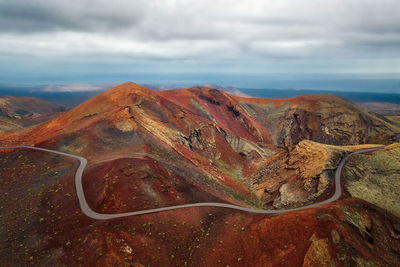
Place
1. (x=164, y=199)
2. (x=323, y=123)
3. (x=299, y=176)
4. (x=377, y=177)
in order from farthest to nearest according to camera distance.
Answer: (x=323, y=123), (x=299, y=176), (x=377, y=177), (x=164, y=199)

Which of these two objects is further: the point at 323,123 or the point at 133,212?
the point at 323,123

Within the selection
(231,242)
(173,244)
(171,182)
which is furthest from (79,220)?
(231,242)

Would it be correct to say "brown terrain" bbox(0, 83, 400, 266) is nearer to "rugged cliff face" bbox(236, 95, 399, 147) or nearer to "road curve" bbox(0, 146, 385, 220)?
"road curve" bbox(0, 146, 385, 220)

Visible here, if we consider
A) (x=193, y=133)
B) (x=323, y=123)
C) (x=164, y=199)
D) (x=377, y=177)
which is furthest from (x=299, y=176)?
(x=323, y=123)

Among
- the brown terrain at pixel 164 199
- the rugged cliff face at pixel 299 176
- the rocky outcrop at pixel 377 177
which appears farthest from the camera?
the rugged cliff face at pixel 299 176

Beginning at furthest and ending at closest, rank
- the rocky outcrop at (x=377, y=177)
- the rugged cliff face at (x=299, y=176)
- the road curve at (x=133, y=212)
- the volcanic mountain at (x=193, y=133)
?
the volcanic mountain at (x=193, y=133), the rugged cliff face at (x=299, y=176), the rocky outcrop at (x=377, y=177), the road curve at (x=133, y=212)

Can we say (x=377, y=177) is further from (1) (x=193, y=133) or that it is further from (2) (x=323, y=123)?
(2) (x=323, y=123)

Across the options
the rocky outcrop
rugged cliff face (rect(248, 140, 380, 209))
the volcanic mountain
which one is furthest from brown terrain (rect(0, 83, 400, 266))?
the rocky outcrop

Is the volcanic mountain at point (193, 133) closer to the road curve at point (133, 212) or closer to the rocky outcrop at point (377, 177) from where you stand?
the road curve at point (133, 212)

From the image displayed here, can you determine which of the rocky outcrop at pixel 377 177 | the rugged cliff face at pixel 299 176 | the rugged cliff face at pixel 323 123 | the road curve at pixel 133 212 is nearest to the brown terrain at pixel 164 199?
the rugged cliff face at pixel 299 176
